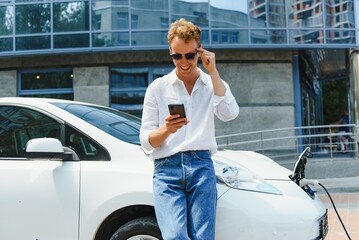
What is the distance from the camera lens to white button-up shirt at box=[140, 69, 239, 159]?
2.58 metres

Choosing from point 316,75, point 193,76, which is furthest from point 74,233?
point 316,75

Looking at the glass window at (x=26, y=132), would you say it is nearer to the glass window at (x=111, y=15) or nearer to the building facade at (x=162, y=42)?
the building facade at (x=162, y=42)

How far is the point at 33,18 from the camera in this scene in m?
15.5

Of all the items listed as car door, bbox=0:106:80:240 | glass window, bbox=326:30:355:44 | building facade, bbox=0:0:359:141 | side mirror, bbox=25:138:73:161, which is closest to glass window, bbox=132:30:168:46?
building facade, bbox=0:0:359:141

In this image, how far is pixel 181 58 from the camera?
2518 millimetres

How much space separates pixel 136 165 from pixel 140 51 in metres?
12.7

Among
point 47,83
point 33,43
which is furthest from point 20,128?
point 47,83

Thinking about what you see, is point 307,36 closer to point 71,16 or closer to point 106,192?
point 71,16

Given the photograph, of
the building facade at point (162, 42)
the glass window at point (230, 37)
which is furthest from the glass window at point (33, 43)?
the glass window at point (230, 37)

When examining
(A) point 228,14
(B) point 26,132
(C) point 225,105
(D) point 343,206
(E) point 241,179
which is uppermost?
(A) point 228,14

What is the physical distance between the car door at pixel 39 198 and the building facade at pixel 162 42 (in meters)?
11.9

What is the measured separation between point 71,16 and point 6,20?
2.46 metres

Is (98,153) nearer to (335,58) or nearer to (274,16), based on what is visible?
(274,16)

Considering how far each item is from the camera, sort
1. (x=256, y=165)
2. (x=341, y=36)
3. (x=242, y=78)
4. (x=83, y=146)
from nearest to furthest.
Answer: (x=83, y=146) → (x=256, y=165) → (x=341, y=36) → (x=242, y=78)
